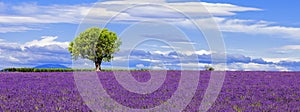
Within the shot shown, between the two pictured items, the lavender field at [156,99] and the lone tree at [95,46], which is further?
the lone tree at [95,46]

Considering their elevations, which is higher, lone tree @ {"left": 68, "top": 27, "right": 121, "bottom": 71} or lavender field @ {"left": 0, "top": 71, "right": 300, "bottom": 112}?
lone tree @ {"left": 68, "top": 27, "right": 121, "bottom": 71}

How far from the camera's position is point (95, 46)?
38438mm

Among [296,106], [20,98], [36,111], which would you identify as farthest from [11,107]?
[296,106]

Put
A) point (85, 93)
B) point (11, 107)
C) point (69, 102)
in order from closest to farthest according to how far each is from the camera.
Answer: point (11, 107) → point (69, 102) → point (85, 93)

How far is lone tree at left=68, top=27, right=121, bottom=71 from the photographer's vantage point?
3675 cm

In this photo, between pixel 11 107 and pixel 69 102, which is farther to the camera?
pixel 69 102

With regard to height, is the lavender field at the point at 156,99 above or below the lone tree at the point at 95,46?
below

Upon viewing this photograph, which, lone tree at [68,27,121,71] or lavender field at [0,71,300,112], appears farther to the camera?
lone tree at [68,27,121,71]

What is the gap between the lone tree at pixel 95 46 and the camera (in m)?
36.8

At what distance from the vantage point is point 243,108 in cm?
930

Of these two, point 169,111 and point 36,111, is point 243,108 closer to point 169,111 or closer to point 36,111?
point 169,111

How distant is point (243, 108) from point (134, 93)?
10.6ft

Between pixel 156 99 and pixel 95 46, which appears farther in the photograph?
pixel 95 46

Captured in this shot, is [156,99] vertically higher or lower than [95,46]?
lower
